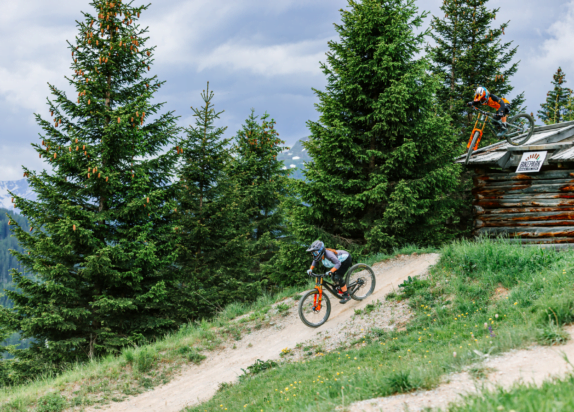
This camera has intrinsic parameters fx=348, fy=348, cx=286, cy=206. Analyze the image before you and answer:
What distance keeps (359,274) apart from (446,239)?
7322 mm

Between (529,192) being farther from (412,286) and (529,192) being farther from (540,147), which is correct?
(412,286)

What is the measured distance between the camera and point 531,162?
11.1 metres

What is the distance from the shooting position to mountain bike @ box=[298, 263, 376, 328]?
369 inches

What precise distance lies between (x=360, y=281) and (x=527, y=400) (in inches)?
293

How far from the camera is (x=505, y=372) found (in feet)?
12.8

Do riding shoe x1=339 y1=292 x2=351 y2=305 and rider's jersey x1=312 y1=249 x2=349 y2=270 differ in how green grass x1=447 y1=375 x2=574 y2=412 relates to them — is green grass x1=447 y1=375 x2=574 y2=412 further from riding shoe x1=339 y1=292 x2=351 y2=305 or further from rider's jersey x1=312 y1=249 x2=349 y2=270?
riding shoe x1=339 y1=292 x2=351 y2=305

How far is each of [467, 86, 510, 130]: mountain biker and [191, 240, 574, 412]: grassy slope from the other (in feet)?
12.9

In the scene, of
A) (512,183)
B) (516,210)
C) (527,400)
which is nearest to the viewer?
(527,400)

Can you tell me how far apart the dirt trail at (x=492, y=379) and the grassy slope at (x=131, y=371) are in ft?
23.2

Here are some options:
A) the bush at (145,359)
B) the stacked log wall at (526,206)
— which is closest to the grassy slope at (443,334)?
the stacked log wall at (526,206)

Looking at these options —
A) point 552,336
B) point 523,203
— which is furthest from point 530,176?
point 552,336

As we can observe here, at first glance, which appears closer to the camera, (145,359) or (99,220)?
(145,359)

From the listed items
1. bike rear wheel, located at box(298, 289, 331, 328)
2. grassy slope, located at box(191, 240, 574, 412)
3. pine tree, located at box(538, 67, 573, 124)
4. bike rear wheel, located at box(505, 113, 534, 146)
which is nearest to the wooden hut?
bike rear wheel, located at box(505, 113, 534, 146)

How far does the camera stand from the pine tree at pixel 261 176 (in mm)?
24625
